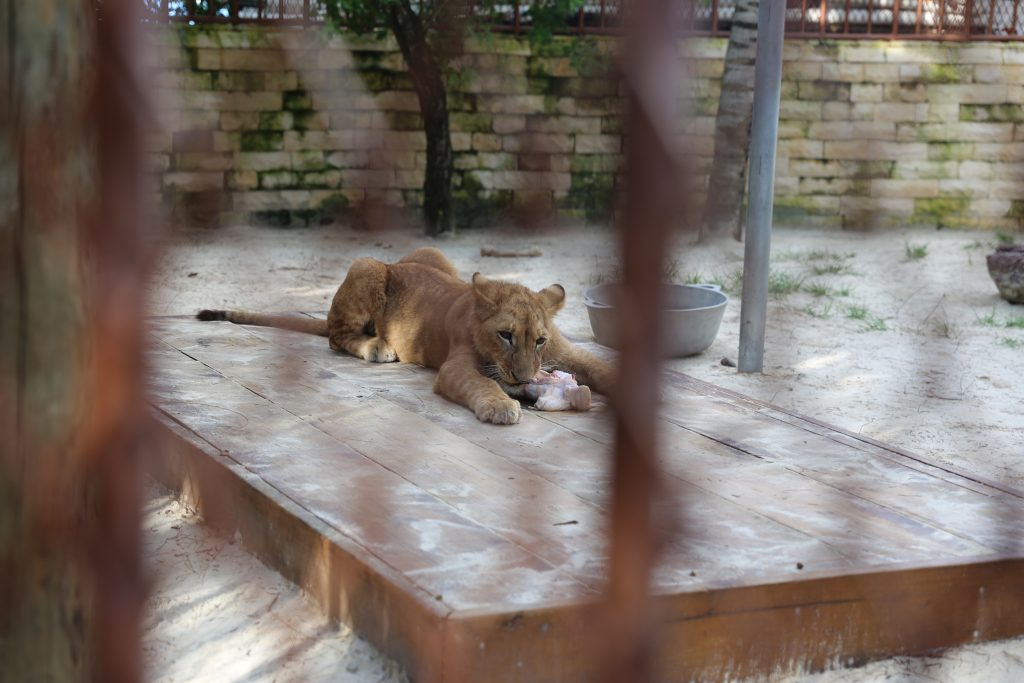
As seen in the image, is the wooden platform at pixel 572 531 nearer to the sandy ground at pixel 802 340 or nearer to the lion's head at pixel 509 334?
the sandy ground at pixel 802 340

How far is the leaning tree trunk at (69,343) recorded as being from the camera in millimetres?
1049

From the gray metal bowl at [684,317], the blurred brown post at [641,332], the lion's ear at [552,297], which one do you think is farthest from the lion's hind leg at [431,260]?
the blurred brown post at [641,332]

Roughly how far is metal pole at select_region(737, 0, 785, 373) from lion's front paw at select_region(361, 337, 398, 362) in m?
1.82

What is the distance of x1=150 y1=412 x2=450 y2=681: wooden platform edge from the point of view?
94.7 inches

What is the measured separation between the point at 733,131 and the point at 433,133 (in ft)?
8.37

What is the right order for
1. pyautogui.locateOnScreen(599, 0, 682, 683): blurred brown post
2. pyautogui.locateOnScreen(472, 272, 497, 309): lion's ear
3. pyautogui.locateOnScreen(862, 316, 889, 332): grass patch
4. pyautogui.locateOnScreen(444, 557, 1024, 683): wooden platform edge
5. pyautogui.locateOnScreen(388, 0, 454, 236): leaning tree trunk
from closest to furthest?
pyautogui.locateOnScreen(599, 0, 682, 683): blurred brown post
pyautogui.locateOnScreen(444, 557, 1024, 683): wooden platform edge
pyautogui.locateOnScreen(472, 272, 497, 309): lion's ear
pyautogui.locateOnScreen(862, 316, 889, 332): grass patch
pyautogui.locateOnScreen(388, 0, 454, 236): leaning tree trunk

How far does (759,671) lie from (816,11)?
9735 mm

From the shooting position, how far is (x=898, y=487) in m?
3.27

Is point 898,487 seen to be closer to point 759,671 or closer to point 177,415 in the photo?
point 759,671

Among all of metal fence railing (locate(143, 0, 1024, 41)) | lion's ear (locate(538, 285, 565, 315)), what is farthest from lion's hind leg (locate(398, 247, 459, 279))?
metal fence railing (locate(143, 0, 1024, 41))

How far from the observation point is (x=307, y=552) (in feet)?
9.38

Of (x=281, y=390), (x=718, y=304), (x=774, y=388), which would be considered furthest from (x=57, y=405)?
(x=718, y=304)

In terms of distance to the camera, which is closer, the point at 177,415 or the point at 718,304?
the point at 177,415

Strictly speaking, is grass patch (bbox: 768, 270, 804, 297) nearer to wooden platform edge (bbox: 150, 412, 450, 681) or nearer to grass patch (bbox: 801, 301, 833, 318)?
grass patch (bbox: 801, 301, 833, 318)
